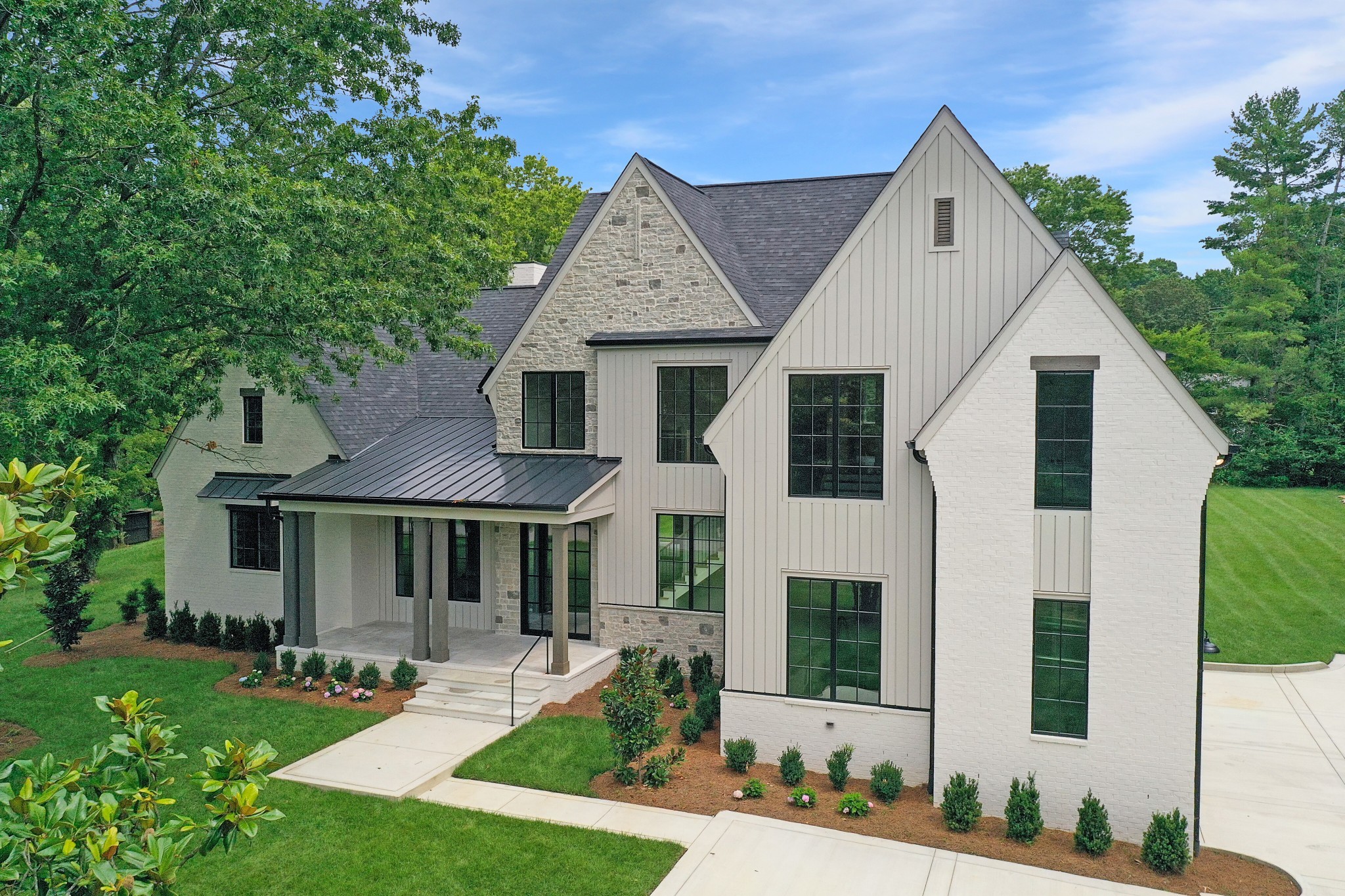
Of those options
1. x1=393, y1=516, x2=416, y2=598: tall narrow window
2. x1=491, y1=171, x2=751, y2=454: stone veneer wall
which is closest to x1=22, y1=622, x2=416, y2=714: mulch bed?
x1=393, y1=516, x2=416, y2=598: tall narrow window

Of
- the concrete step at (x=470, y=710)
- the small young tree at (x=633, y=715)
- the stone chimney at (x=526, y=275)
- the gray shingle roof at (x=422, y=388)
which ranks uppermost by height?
the stone chimney at (x=526, y=275)

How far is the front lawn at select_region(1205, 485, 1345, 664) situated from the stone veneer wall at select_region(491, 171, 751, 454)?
13454 mm

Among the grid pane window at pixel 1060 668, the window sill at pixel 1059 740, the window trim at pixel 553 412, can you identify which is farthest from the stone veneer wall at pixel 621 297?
the window sill at pixel 1059 740

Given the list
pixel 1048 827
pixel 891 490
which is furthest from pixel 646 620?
pixel 1048 827

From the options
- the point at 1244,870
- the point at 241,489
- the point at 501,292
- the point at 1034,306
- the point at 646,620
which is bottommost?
the point at 1244,870

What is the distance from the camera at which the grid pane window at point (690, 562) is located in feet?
56.2

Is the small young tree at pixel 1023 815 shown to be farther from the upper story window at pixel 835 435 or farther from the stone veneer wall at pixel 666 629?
the stone veneer wall at pixel 666 629

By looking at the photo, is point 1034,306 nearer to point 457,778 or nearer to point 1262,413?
point 457,778

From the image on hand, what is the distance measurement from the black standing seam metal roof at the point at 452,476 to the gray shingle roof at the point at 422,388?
651mm

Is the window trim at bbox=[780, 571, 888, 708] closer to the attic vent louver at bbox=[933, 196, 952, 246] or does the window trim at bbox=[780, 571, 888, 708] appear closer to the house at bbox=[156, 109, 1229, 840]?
the house at bbox=[156, 109, 1229, 840]

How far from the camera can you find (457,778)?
12.9 metres

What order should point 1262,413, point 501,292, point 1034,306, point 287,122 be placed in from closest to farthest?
point 1034,306 → point 287,122 → point 501,292 → point 1262,413

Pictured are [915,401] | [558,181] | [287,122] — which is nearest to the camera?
[915,401]

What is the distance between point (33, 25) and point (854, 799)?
15173mm
